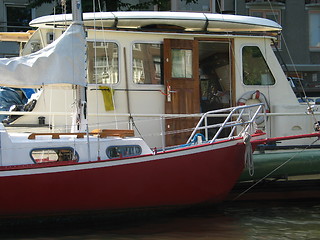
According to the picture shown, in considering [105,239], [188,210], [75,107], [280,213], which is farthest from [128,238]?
[280,213]

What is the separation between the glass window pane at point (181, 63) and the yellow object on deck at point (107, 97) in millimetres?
1125

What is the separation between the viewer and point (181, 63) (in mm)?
9516

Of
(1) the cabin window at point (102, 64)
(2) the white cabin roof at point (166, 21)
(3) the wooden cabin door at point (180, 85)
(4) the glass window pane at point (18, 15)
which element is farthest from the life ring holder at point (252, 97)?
(4) the glass window pane at point (18, 15)

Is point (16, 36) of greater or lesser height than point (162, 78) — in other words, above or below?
above

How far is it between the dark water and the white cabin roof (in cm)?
310

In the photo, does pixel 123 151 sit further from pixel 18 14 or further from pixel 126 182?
pixel 18 14

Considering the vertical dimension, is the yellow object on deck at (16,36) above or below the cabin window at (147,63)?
above

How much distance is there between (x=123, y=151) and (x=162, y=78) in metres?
1.98

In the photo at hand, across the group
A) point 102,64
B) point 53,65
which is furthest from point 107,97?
point 53,65

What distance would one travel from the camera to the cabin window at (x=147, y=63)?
9336 millimetres

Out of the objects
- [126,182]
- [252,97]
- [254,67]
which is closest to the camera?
[126,182]

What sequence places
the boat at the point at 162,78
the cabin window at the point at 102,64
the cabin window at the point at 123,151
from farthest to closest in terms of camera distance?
the cabin window at the point at 102,64 < the boat at the point at 162,78 < the cabin window at the point at 123,151

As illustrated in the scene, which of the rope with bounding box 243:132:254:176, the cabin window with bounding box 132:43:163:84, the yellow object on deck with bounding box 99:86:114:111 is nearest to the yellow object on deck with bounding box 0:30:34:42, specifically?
the yellow object on deck with bounding box 99:86:114:111

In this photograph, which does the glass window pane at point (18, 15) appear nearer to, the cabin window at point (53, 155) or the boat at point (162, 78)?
the boat at point (162, 78)
